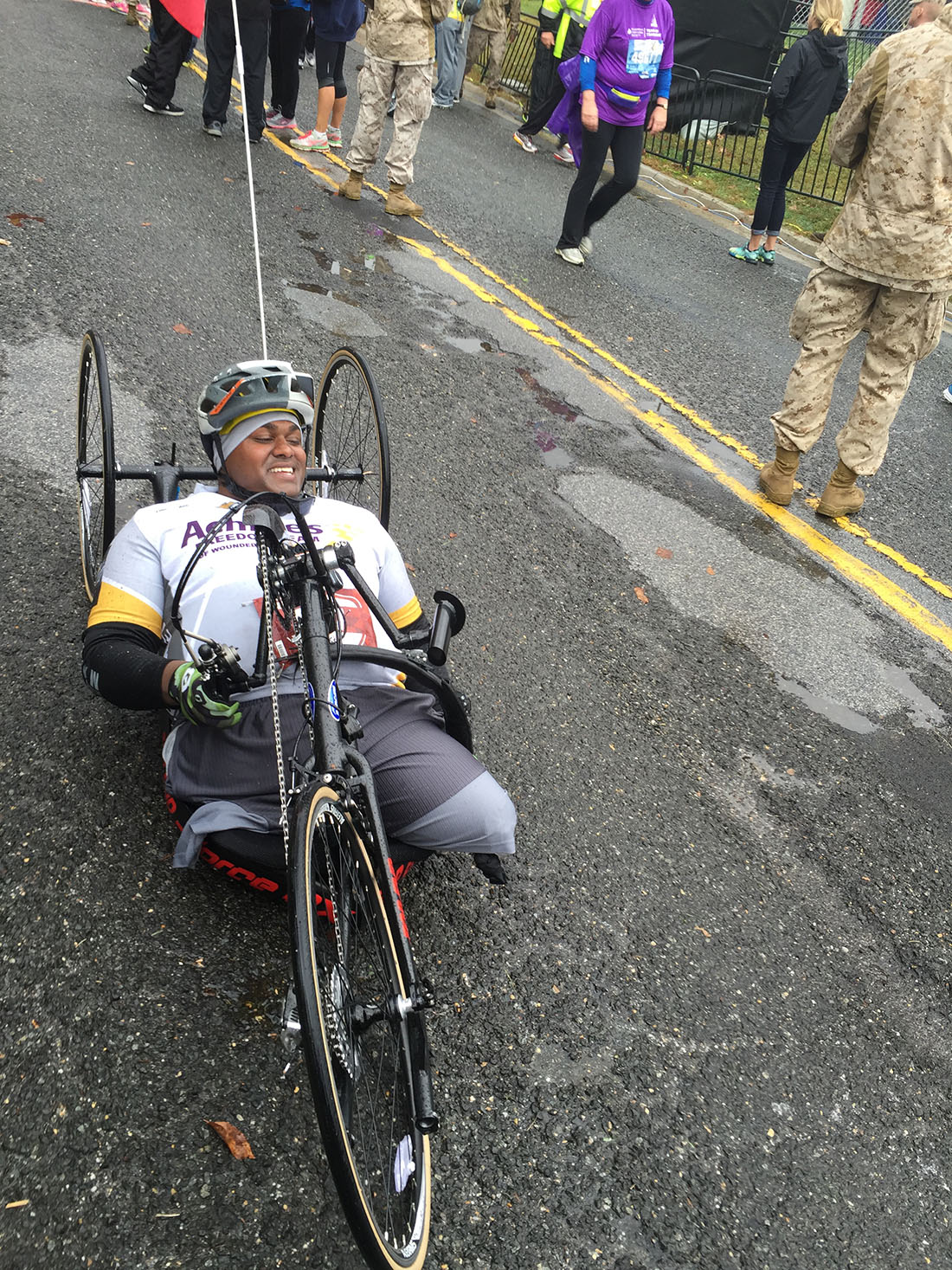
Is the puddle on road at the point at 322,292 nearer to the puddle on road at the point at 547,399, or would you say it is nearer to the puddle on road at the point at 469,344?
the puddle on road at the point at 469,344

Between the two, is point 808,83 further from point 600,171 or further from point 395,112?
point 395,112

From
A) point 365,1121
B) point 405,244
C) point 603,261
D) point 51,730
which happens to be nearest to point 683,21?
point 603,261

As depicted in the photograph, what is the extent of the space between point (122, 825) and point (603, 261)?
7168 millimetres

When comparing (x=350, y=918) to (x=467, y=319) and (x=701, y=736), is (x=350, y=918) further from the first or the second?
(x=467, y=319)

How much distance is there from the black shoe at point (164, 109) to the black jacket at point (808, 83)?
16.3ft

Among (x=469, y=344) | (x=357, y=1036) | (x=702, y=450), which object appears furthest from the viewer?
(x=469, y=344)

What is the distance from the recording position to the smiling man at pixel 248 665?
2562 millimetres

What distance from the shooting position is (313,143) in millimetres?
9578

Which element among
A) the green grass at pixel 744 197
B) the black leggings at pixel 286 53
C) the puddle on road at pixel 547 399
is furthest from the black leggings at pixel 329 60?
the puddle on road at pixel 547 399

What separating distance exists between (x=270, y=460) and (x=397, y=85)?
6449 mm

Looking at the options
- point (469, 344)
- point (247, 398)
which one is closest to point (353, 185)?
point (469, 344)

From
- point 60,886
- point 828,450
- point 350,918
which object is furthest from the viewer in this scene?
point 828,450

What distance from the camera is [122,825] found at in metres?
2.90

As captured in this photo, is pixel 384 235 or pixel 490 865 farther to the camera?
pixel 384 235
